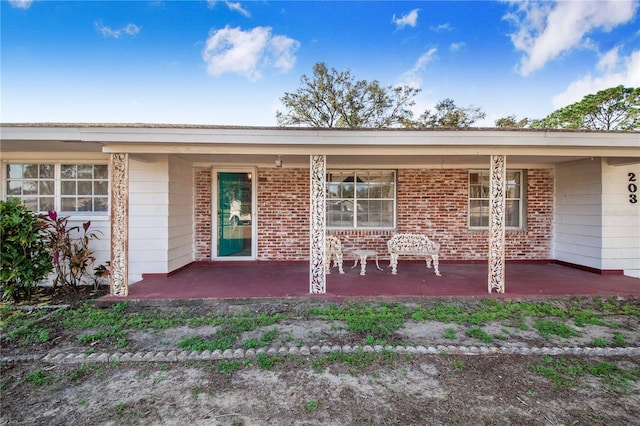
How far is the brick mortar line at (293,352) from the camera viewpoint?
3.00 meters

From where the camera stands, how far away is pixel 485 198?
736 centimetres

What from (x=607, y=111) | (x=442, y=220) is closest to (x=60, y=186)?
(x=442, y=220)

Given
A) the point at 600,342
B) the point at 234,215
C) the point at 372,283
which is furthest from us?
the point at 234,215

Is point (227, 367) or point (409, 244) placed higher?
point (409, 244)

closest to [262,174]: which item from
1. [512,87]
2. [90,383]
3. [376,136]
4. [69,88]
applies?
[376,136]

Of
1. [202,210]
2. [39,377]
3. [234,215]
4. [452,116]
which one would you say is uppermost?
[452,116]

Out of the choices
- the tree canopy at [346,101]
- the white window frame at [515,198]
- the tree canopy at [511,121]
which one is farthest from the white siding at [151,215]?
the tree canopy at [511,121]

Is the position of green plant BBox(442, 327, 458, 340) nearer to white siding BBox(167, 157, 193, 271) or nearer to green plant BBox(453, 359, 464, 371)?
green plant BBox(453, 359, 464, 371)

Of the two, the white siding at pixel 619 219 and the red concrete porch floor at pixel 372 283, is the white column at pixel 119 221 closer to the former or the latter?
the red concrete porch floor at pixel 372 283

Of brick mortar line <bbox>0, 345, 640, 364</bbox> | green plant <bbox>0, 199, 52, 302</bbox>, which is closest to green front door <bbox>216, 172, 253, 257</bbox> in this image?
green plant <bbox>0, 199, 52, 302</bbox>

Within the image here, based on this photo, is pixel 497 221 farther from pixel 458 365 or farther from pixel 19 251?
pixel 19 251

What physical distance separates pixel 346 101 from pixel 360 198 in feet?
39.3

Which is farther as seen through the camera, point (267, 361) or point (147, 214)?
point (147, 214)

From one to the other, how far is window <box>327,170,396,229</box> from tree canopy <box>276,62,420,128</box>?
11.0 meters
